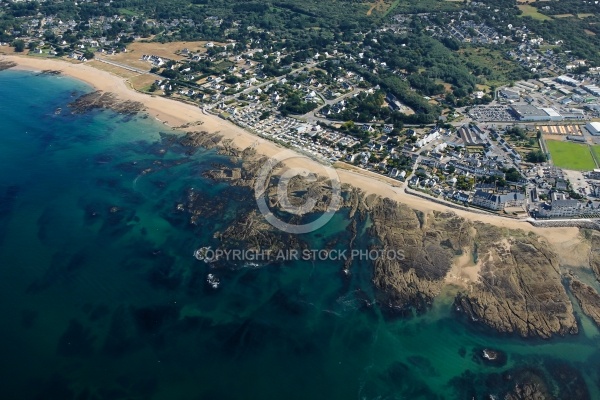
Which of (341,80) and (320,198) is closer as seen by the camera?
(320,198)

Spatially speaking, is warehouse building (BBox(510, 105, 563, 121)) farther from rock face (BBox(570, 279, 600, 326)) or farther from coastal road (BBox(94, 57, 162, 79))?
coastal road (BBox(94, 57, 162, 79))

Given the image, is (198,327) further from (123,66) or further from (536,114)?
(123,66)

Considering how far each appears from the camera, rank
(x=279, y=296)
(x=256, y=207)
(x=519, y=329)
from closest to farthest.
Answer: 1. (x=519, y=329)
2. (x=279, y=296)
3. (x=256, y=207)

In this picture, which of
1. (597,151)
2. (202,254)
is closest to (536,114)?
(597,151)

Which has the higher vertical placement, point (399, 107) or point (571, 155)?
point (571, 155)

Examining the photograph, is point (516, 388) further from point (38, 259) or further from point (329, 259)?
point (38, 259)

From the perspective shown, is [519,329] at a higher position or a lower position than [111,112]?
higher

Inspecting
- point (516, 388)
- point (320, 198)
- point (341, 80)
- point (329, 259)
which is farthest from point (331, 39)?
point (516, 388)
